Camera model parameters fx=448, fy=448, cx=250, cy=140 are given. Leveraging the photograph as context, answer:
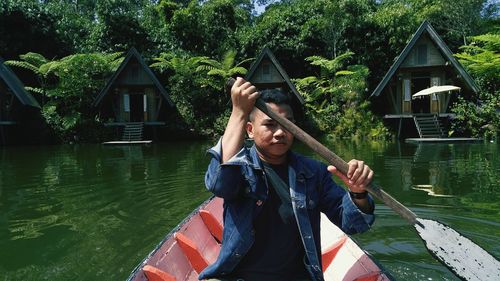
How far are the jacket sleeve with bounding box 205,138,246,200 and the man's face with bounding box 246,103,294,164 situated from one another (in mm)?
160

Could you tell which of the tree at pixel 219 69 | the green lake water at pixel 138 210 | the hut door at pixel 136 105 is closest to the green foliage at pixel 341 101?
the tree at pixel 219 69

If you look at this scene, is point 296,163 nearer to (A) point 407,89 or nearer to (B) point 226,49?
(A) point 407,89

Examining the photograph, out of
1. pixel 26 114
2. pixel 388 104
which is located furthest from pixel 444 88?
pixel 26 114

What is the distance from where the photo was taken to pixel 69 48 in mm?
25281

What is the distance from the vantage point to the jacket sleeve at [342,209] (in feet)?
7.98

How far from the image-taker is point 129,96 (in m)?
22.4

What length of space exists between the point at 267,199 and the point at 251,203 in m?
0.09

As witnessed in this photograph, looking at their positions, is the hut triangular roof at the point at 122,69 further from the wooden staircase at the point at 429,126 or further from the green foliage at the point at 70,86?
the wooden staircase at the point at 429,126

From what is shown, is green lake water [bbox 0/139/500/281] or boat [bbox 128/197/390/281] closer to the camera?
boat [bbox 128/197/390/281]

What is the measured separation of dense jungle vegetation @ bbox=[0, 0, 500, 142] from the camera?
2128 cm

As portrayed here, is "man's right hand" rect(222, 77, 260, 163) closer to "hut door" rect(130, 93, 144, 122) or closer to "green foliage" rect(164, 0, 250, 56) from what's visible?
"green foliage" rect(164, 0, 250, 56)

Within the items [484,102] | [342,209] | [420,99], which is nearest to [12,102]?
[420,99]

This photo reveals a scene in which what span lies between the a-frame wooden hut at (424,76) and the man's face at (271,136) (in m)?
17.2

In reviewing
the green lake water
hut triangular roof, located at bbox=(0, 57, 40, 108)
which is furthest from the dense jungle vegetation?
the green lake water
